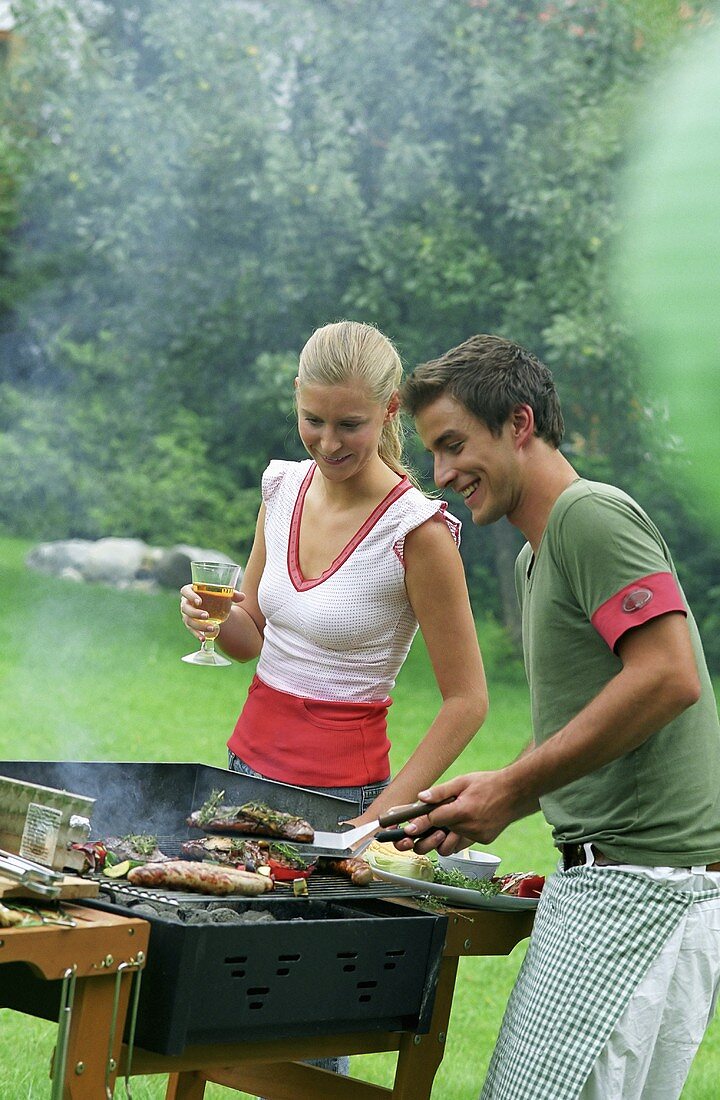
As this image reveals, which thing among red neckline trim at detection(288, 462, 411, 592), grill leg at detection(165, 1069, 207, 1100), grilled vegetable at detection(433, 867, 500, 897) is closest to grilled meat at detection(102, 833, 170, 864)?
grilled vegetable at detection(433, 867, 500, 897)

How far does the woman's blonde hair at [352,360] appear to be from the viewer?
2.73m

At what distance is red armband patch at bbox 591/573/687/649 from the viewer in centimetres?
205

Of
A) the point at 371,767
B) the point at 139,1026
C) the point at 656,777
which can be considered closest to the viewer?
the point at 139,1026

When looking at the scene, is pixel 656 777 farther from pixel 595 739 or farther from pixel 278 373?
pixel 278 373

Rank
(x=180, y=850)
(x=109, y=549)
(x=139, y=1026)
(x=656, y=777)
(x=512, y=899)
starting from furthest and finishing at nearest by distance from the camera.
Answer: (x=109, y=549)
(x=180, y=850)
(x=512, y=899)
(x=656, y=777)
(x=139, y=1026)

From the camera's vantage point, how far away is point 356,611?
9.05 ft

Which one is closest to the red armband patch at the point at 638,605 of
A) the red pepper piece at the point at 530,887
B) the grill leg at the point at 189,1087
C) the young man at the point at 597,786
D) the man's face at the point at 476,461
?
the young man at the point at 597,786

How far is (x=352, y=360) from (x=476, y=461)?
0.51m

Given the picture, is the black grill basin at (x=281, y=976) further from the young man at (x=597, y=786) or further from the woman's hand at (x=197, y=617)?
the woman's hand at (x=197, y=617)

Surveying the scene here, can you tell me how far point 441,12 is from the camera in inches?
392

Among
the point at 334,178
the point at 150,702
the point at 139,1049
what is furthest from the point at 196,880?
the point at 334,178

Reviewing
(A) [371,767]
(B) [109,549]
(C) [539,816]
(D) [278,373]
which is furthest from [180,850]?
(B) [109,549]

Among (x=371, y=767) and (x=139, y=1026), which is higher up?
(x=371, y=767)

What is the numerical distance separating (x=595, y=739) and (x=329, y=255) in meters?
8.85
